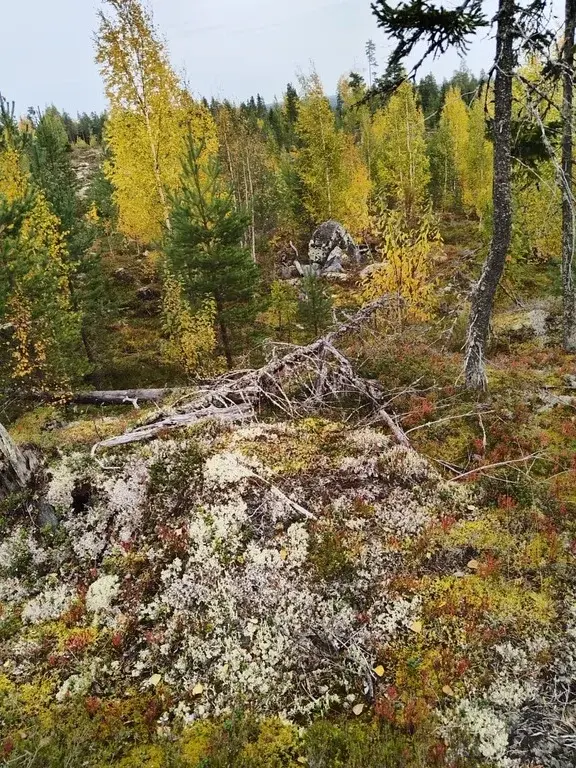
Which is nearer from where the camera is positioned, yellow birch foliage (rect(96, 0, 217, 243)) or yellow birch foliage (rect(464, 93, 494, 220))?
yellow birch foliage (rect(96, 0, 217, 243))

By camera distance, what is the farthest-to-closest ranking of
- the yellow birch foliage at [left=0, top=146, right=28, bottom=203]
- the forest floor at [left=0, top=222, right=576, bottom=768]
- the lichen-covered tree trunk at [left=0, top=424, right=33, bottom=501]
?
the yellow birch foliage at [left=0, top=146, right=28, bottom=203]
the lichen-covered tree trunk at [left=0, top=424, right=33, bottom=501]
the forest floor at [left=0, top=222, right=576, bottom=768]

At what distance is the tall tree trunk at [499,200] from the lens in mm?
6602

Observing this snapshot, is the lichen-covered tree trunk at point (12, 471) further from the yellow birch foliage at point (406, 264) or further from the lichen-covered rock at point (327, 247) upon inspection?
the lichen-covered rock at point (327, 247)

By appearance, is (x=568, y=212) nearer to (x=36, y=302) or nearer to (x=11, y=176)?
(x=36, y=302)

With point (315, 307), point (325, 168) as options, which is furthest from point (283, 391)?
point (325, 168)

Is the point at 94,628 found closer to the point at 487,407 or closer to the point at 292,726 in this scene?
the point at 292,726

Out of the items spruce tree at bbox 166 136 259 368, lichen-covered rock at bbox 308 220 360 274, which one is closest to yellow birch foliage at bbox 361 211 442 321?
spruce tree at bbox 166 136 259 368

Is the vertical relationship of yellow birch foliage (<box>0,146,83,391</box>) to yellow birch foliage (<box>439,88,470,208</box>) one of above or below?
below

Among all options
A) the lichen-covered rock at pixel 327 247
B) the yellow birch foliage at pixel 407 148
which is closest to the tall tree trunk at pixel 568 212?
the yellow birch foliage at pixel 407 148

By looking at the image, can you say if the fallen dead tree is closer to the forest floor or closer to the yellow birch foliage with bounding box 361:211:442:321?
the forest floor

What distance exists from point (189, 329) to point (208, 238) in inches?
135

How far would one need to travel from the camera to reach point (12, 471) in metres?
7.36

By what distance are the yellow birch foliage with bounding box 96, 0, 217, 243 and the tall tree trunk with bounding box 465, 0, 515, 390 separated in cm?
1271

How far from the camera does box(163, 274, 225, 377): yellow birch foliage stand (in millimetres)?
17016
